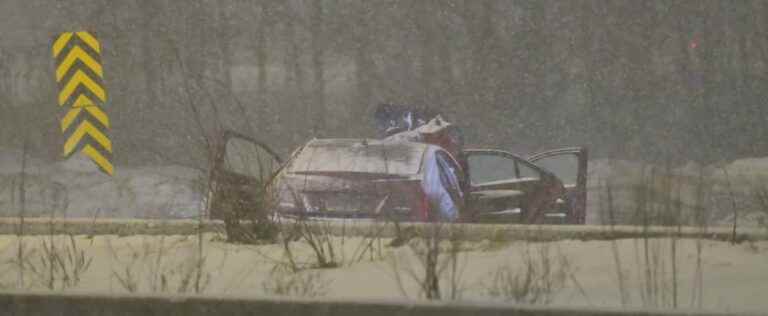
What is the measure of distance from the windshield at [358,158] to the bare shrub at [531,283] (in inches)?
132

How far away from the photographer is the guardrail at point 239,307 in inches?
211

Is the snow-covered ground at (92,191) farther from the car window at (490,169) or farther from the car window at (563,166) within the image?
the car window at (563,166)

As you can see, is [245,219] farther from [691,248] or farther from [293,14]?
[293,14]

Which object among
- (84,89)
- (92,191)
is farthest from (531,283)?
(92,191)

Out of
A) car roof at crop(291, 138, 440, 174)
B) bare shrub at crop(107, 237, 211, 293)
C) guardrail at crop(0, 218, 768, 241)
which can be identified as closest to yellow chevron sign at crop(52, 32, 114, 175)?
car roof at crop(291, 138, 440, 174)

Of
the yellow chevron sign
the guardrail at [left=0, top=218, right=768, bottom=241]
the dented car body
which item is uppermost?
the yellow chevron sign

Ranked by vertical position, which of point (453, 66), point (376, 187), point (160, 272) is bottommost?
point (160, 272)

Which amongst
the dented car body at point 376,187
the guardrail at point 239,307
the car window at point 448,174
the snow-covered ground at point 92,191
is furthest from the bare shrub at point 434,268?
the snow-covered ground at point 92,191

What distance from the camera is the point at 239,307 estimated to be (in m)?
5.71

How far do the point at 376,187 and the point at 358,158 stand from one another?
0.68 meters

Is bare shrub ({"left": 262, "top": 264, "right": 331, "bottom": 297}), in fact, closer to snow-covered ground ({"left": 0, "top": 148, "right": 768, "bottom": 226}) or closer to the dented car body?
the dented car body

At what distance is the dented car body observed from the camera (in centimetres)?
845

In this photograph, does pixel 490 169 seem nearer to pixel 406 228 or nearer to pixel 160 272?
pixel 406 228

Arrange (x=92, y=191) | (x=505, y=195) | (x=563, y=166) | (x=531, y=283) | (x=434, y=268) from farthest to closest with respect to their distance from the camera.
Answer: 1. (x=92, y=191)
2. (x=563, y=166)
3. (x=505, y=195)
4. (x=531, y=283)
5. (x=434, y=268)
